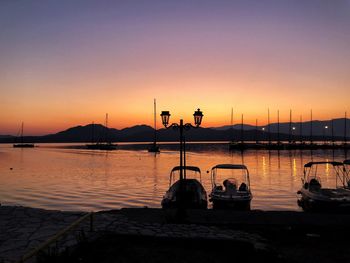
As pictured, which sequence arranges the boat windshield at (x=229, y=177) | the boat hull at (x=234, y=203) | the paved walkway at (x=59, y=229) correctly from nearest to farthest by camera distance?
the paved walkway at (x=59, y=229)
the boat hull at (x=234, y=203)
the boat windshield at (x=229, y=177)

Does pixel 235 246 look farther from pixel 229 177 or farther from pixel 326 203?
pixel 229 177

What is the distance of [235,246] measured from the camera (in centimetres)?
956

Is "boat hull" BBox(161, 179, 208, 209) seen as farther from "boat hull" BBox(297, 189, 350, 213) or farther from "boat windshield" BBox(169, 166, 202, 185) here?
"boat hull" BBox(297, 189, 350, 213)

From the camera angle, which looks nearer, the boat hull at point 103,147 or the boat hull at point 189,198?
the boat hull at point 189,198

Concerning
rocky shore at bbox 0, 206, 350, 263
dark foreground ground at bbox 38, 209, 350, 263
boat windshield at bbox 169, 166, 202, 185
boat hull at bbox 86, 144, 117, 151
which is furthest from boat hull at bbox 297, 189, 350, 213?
boat hull at bbox 86, 144, 117, 151

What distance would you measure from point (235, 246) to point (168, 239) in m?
1.89

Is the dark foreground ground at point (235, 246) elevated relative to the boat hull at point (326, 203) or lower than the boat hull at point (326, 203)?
elevated

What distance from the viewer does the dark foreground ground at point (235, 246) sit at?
27.8 feet

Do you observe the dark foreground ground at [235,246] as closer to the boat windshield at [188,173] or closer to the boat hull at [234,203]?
the boat hull at [234,203]

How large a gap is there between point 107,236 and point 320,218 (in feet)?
29.2

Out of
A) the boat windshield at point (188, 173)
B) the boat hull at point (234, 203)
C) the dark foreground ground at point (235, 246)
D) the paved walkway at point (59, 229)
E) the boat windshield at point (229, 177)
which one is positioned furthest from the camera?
the boat windshield at point (188, 173)

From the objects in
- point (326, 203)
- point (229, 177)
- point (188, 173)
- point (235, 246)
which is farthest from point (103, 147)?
point (235, 246)

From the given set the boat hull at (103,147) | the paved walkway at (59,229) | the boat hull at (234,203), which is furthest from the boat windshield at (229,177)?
the boat hull at (103,147)

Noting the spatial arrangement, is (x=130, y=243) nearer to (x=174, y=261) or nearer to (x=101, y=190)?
(x=174, y=261)
